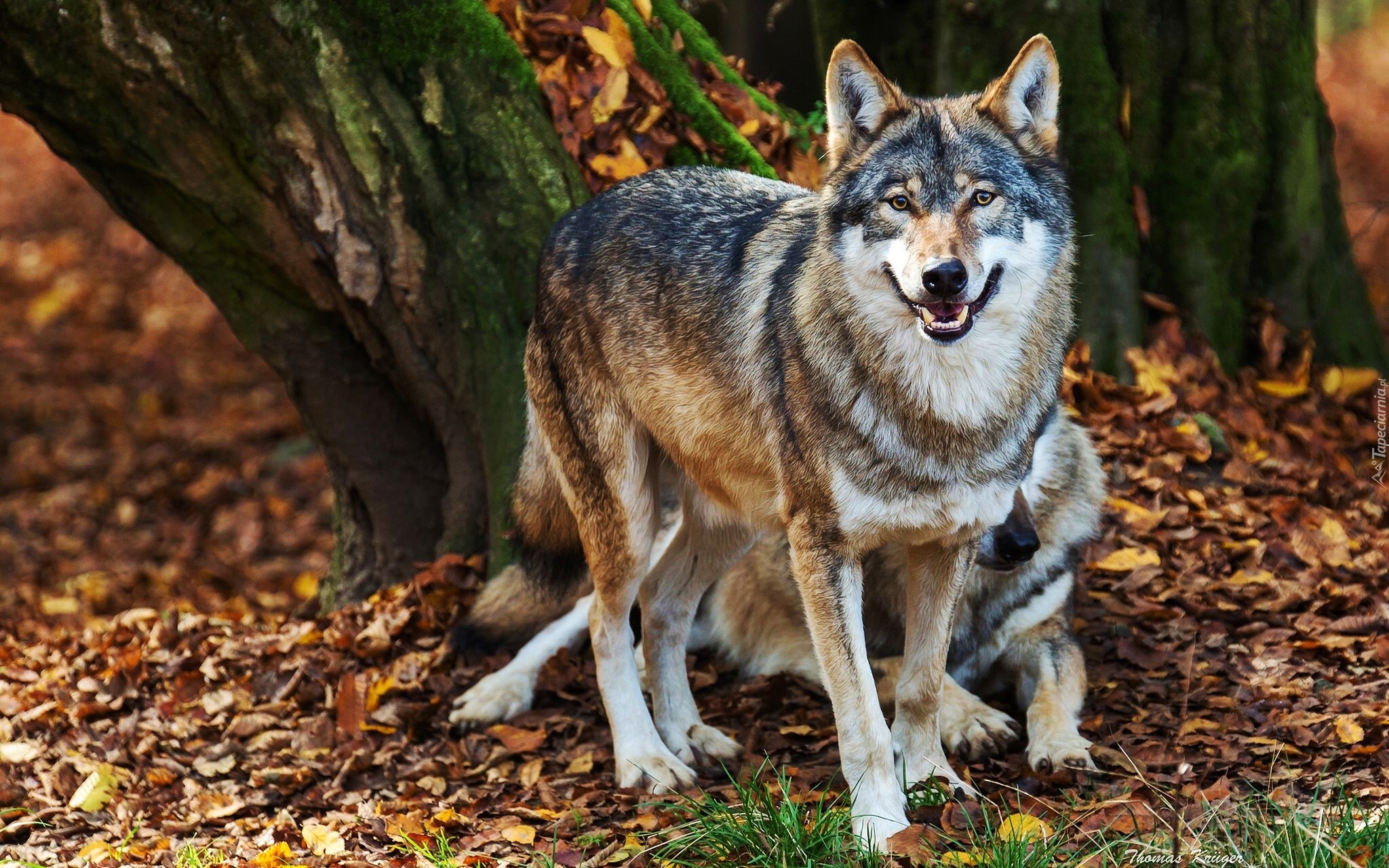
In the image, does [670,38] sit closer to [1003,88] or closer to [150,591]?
[1003,88]

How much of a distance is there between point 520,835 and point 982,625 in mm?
1860

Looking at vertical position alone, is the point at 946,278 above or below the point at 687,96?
below

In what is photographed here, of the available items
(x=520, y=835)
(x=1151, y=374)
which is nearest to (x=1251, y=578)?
(x=1151, y=374)

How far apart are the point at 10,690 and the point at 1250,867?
4593mm

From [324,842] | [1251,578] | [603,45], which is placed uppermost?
[603,45]

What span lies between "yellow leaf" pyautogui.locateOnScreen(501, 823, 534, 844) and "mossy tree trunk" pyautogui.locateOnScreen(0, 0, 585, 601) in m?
1.69

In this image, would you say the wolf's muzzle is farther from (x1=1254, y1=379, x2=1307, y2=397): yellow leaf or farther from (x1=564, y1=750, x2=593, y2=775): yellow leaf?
(x1=1254, y1=379, x2=1307, y2=397): yellow leaf

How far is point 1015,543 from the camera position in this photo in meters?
4.07

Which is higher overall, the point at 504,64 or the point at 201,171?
the point at 504,64

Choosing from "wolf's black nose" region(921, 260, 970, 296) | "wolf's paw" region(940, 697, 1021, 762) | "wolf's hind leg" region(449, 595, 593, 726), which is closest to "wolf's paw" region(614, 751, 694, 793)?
"wolf's hind leg" region(449, 595, 593, 726)

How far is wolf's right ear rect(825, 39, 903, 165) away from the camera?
12.0 feet

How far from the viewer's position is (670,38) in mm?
5836

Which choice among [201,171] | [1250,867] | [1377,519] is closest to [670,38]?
[201,171]

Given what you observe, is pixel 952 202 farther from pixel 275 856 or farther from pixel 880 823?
pixel 275 856
